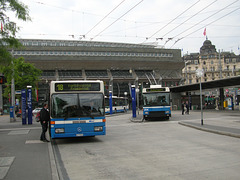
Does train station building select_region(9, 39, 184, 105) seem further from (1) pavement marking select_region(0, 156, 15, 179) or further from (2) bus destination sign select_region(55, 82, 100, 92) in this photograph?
(1) pavement marking select_region(0, 156, 15, 179)

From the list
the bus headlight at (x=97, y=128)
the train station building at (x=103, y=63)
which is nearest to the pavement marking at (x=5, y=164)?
the bus headlight at (x=97, y=128)

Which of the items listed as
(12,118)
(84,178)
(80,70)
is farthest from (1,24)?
(80,70)

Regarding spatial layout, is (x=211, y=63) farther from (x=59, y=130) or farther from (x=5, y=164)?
(x=5, y=164)

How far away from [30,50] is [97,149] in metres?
63.6

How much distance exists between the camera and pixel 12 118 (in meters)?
29.5

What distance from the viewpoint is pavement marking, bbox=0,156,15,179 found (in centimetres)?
676

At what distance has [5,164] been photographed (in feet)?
25.8

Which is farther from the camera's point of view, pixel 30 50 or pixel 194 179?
pixel 30 50

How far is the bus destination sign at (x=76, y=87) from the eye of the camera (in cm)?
1212

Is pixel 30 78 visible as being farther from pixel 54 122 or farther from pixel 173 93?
pixel 54 122

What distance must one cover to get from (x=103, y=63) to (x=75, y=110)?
5970cm

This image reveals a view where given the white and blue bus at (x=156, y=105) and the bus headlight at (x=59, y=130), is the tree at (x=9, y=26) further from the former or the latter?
the white and blue bus at (x=156, y=105)

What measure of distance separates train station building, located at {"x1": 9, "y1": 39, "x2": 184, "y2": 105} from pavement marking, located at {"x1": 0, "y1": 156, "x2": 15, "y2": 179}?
2226 inches

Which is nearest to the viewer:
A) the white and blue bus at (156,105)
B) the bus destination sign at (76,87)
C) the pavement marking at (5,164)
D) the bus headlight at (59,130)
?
the pavement marking at (5,164)
